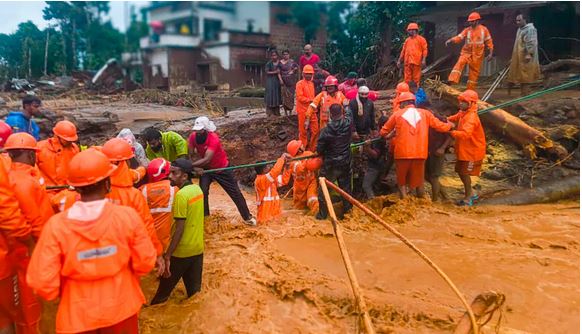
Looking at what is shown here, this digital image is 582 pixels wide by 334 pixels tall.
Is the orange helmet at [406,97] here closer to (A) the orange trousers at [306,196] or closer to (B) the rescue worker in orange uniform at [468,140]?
(B) the rescue worker in orange uniform at [468,140]

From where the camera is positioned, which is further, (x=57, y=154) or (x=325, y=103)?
(x=325, y=103)

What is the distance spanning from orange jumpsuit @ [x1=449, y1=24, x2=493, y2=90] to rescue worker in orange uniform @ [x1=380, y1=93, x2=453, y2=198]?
3055 millimetres

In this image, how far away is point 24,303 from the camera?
3.45 m

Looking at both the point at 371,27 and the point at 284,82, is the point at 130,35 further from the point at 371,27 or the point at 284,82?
the point at 371,27

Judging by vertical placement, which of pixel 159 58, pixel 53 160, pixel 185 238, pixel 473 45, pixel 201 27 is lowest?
pixel 185 238

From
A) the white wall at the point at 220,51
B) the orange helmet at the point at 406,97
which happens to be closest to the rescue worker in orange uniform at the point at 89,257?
the white wall at the point at 220,51

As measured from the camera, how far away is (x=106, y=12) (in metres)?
2.32

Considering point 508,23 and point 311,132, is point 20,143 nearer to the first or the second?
point 311,132

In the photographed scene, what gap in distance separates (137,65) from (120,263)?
1.15 m

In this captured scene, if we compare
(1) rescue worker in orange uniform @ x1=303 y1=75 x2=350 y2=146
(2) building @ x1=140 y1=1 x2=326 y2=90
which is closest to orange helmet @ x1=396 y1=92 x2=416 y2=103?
(1) rescue worker in orange uniform @ x1=303 y1=75 x2=350 y2=146

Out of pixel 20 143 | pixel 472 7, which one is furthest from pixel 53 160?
pixel 472 7

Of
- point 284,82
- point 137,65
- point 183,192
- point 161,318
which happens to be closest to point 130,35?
point 137,65

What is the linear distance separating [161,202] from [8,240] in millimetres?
1173

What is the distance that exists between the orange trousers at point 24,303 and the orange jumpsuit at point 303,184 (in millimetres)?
3756
